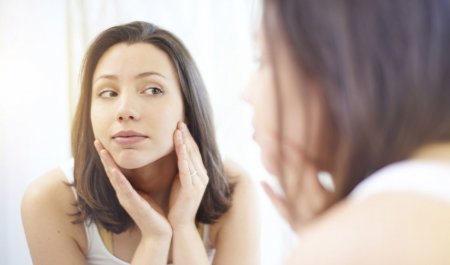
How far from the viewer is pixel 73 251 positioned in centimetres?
94

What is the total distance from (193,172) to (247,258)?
247 millimetres

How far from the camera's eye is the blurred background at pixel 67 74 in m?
1.18

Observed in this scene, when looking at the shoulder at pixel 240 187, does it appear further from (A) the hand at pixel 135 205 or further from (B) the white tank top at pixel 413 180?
(B) the white tank top at pixel 413 180

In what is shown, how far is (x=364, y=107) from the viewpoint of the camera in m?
0.36

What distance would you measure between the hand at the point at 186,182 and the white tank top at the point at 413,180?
604 millimetres

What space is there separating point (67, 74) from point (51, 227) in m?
0.49

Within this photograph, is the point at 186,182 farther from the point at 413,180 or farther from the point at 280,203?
the point at 413,180

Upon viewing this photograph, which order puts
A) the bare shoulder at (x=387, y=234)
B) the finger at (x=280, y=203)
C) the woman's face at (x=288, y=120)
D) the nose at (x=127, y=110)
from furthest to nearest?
1. the nose at (x=127, y=110)
2. the finger at (x=280, y=203)
3. the woman's face at (x=288, y=120)
4. the bare shoulder at (x=387, y=234)

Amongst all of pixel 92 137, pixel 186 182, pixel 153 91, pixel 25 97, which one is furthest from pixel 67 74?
pixel 186 182

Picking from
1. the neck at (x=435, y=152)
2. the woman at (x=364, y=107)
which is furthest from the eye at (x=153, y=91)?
the neck at (x=435, y=152)

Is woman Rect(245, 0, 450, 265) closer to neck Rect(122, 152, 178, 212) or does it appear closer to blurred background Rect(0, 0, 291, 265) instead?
neck Rect(122, 152, 178, 212)

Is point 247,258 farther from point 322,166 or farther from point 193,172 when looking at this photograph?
point 322,166

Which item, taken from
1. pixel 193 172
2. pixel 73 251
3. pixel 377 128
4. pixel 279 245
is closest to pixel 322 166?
pixel 377 128

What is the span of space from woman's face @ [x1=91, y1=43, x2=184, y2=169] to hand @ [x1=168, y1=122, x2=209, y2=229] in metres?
0.03
